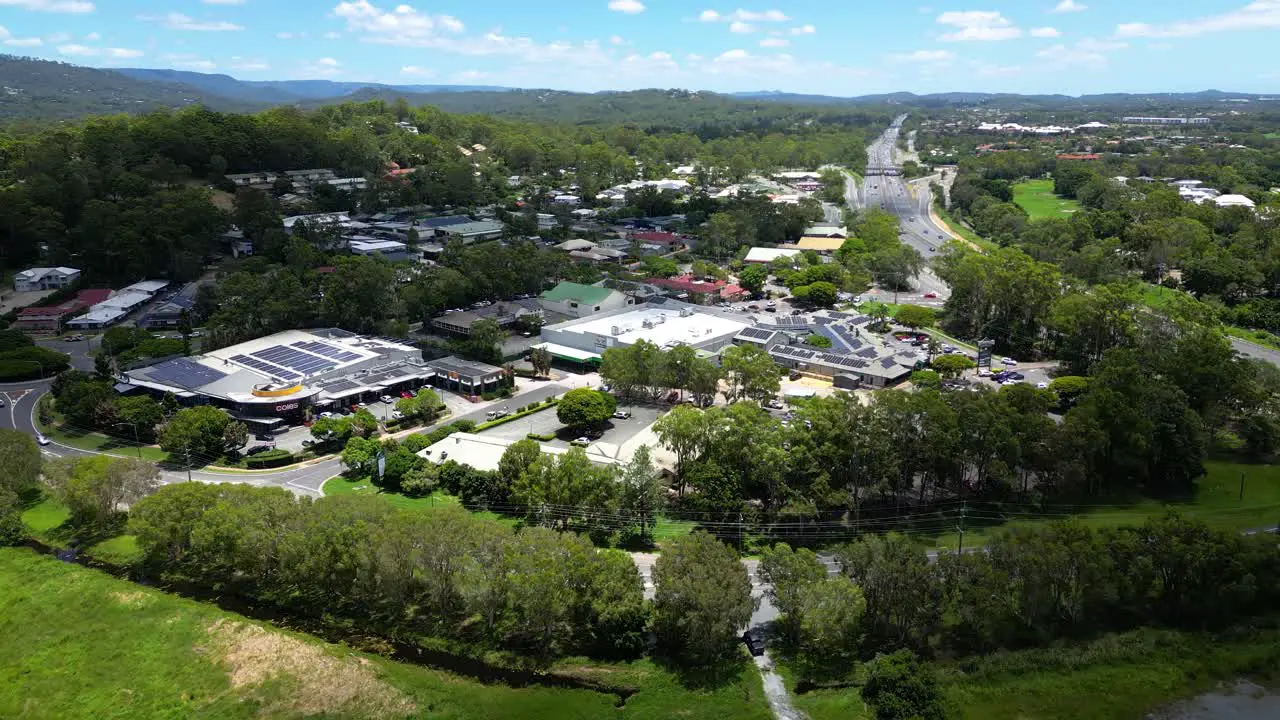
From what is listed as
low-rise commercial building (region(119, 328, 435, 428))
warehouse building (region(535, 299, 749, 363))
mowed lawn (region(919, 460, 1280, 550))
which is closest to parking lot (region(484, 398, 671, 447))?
warehouse building (region(535, 299, 749, 363))

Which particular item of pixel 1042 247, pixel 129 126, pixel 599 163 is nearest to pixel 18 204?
pixel 129 126

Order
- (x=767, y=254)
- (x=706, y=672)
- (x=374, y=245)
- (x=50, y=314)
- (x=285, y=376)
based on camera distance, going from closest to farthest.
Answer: (x=706, y=672) → (x=285, y=376) → (x=50, y=314) → (x=374, y=245) → (x=767, y=254)

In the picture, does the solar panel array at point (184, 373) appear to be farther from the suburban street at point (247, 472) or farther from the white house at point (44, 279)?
the white house at point (44, 279)

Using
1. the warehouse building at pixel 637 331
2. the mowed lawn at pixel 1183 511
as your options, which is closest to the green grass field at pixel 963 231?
the warehouse building at pixel 637 331

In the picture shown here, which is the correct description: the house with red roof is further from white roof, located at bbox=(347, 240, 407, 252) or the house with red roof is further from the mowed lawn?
the mowed lawn

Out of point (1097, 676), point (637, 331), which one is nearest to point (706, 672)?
point (1097, 676)

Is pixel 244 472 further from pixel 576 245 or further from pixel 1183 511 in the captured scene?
pixel 576 245

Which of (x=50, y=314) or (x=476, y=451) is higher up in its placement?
(x=50, y=314)
